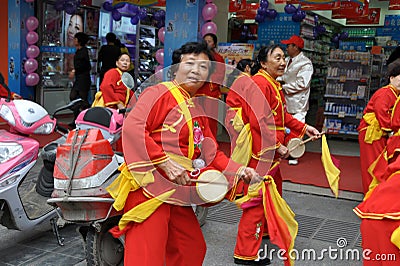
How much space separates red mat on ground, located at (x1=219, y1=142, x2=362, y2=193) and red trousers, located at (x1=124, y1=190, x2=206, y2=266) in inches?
136

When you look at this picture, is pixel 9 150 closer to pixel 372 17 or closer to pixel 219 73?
pixel 219 73

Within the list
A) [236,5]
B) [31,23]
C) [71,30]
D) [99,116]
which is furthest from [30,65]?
[99,116]

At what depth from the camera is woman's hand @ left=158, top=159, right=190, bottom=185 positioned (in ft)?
7.33

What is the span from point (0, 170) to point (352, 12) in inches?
447

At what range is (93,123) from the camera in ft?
13.5

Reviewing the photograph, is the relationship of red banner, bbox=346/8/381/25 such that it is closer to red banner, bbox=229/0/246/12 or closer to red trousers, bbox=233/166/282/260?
red banner, bbox=229/0/246/12

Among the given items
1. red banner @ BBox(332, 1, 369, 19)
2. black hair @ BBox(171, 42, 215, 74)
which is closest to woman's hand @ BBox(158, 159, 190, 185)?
black hair @ BBox(171, 42, 215, 74)

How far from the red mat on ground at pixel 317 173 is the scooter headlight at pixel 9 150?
354 centimetres

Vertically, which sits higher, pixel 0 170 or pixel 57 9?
pixel 57 9

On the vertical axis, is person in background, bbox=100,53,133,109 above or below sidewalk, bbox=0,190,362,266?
above

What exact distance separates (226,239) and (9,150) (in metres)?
1.91

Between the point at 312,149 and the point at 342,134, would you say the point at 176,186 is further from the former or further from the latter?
the point at 342,134

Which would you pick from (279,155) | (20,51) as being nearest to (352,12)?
(20,51)

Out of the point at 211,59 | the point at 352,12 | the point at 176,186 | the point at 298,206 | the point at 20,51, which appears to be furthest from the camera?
the point at 352,12
